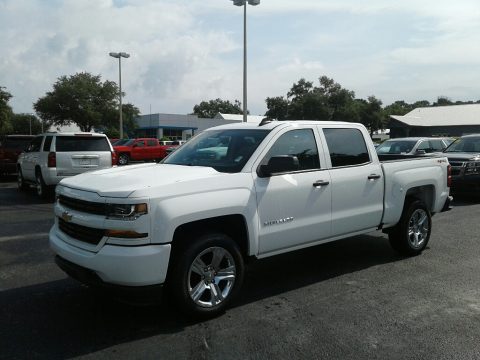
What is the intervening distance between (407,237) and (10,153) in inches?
598

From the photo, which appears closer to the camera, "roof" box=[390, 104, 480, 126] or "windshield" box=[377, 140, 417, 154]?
"windshield" box=[377, 140, 417, 154]

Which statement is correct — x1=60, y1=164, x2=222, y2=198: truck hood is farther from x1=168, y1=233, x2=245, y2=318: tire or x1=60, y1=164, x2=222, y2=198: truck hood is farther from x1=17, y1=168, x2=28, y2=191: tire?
x1=17, y1=168, x2=28, y2=191: tire

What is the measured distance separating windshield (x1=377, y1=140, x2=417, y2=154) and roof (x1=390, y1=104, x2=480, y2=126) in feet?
156

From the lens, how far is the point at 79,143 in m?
12.1

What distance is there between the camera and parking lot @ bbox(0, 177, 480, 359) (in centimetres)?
371

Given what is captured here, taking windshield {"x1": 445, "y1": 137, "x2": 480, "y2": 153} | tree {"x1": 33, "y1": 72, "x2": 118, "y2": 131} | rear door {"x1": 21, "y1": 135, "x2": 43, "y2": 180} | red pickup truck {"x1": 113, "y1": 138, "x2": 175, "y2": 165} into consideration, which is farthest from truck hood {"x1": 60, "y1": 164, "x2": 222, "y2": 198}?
tree {"x1": 33, "y1": 72, "x2": 118, "y2": 131}

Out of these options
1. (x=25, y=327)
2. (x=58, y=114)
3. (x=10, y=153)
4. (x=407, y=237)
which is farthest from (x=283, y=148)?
(x=58, y=114)

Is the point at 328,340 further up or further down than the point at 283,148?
further down

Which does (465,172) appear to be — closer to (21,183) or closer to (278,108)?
(21,183)

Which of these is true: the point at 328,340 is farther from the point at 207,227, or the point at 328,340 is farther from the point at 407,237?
the point at 407,237

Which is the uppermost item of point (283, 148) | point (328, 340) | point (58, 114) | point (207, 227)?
point (58, 114)

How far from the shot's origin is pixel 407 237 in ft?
20.8

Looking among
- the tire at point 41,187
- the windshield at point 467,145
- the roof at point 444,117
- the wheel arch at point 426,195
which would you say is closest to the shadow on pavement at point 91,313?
the wheel arch at point 426,195

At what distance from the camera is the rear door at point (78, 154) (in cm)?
1191
